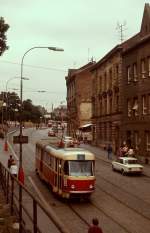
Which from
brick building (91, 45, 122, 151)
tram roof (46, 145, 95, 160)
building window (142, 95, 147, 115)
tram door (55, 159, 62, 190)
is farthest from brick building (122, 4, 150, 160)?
tram door (55, 159, 62, 190)

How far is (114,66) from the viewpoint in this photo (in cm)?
6081

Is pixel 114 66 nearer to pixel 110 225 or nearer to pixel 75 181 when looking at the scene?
pixel 75 181

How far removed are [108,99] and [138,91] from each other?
14.9 m

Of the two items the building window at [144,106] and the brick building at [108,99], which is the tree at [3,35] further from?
the brick building at [108,99]

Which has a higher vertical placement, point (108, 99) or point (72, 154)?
point (108, 99)

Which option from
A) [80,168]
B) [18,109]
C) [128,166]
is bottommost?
[128,166]

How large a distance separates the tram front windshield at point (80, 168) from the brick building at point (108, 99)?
103 ft

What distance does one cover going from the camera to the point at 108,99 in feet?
216

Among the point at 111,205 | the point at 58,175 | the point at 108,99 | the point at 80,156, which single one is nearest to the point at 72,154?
the point at 80,156

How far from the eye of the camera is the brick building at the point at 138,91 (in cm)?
4866

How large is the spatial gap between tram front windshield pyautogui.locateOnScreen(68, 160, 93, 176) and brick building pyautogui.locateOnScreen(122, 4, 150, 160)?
22268mm

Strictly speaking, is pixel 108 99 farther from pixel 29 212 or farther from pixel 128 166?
pixel 29 212

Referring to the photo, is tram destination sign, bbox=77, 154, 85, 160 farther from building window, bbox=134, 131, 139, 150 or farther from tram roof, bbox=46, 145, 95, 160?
building window, bbox=134, 131, 139, 150

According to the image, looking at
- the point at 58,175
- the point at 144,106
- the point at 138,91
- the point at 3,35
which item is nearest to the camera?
the point at 3,35
